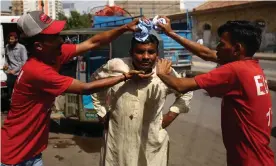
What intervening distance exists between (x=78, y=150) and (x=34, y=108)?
2863mm

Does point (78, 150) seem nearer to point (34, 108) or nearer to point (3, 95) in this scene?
point (34, 108)

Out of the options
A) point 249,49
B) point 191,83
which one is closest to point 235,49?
point 249,49

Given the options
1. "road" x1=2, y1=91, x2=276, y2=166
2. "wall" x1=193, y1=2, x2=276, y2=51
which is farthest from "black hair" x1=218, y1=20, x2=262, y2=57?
"wall" x1=193, y1=2, x2=276, y2=51

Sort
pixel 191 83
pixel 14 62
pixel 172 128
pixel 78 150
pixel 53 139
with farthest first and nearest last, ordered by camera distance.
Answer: pixel 14 62 < pixel 172 128 < pixel 53 139 < pixel 78 150 < pixel 191 83

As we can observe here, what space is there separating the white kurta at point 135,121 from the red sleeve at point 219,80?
1.19 ft

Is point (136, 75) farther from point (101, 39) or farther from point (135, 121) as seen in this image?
point (101, 39)

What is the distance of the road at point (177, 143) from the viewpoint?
181 inches

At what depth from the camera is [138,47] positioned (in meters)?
2.34

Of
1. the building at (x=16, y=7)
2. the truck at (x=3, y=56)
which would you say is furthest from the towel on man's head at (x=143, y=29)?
the building at (x=16, y=7)

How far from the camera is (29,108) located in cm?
233

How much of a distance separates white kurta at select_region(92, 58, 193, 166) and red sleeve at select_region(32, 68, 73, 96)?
1.22 ft

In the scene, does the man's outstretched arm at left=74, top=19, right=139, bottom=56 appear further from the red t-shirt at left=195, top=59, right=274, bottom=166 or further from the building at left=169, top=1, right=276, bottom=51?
the building at left=169, top=1, right=276, bottom=51

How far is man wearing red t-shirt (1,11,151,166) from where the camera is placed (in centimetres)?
227

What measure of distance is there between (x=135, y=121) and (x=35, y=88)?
2.45 feet
